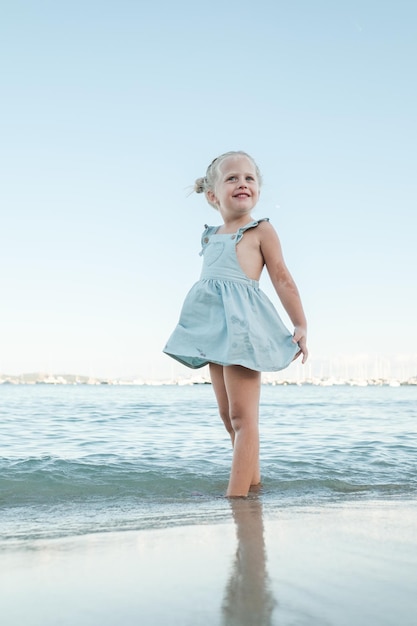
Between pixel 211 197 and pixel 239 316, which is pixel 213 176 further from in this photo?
pixel 239 316

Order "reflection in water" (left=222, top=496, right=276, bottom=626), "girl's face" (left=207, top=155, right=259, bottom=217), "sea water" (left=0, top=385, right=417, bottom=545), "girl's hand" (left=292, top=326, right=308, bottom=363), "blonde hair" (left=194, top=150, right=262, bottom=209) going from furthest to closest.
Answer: "blonde hair" (left=194, top=150, right=262, bottom=209) → "girl's face" (left=207, top=155, right=259, bottom=217) → "girl's hand" (left=292, top=326, right=308, bottom=363) → "sea water" (left=0, top=385, right=417, bottom=545) → "reflection in water" (left=222, top=496, right=276, bottom=626)

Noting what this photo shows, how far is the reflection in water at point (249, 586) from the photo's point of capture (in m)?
1.02

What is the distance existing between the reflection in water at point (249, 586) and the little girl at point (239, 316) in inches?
49.0

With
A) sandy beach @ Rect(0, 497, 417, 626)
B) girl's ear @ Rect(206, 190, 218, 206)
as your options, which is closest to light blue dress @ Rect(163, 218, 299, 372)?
girl's ear @ Rect(206, 190, 218, 206)

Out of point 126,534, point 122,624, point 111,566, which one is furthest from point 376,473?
point 122,624

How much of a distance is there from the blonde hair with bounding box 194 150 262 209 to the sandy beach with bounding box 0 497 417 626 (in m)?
2.13

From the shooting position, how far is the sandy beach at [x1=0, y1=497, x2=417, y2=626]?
3.46 feet

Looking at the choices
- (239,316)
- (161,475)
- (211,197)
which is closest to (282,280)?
(239,316)

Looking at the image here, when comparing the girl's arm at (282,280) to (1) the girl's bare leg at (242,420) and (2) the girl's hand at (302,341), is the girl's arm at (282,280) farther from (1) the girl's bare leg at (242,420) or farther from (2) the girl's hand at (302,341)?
(1) the girl's bare leg at (242,420)

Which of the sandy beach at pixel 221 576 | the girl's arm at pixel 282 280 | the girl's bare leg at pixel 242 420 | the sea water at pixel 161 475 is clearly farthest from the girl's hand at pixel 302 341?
the sandy beach at pixel 221 576

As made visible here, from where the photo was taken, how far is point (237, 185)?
338 centimetres

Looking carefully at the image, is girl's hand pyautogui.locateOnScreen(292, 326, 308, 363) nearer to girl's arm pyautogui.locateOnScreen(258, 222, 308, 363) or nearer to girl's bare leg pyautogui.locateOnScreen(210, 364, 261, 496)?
girl's arm pyautogui.locateOnScreen(258, 222, 308, 363)

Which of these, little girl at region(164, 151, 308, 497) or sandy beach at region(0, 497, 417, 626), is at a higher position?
little girl at region(164, 151, 308, 497)

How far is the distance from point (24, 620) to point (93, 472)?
9.85 feet
